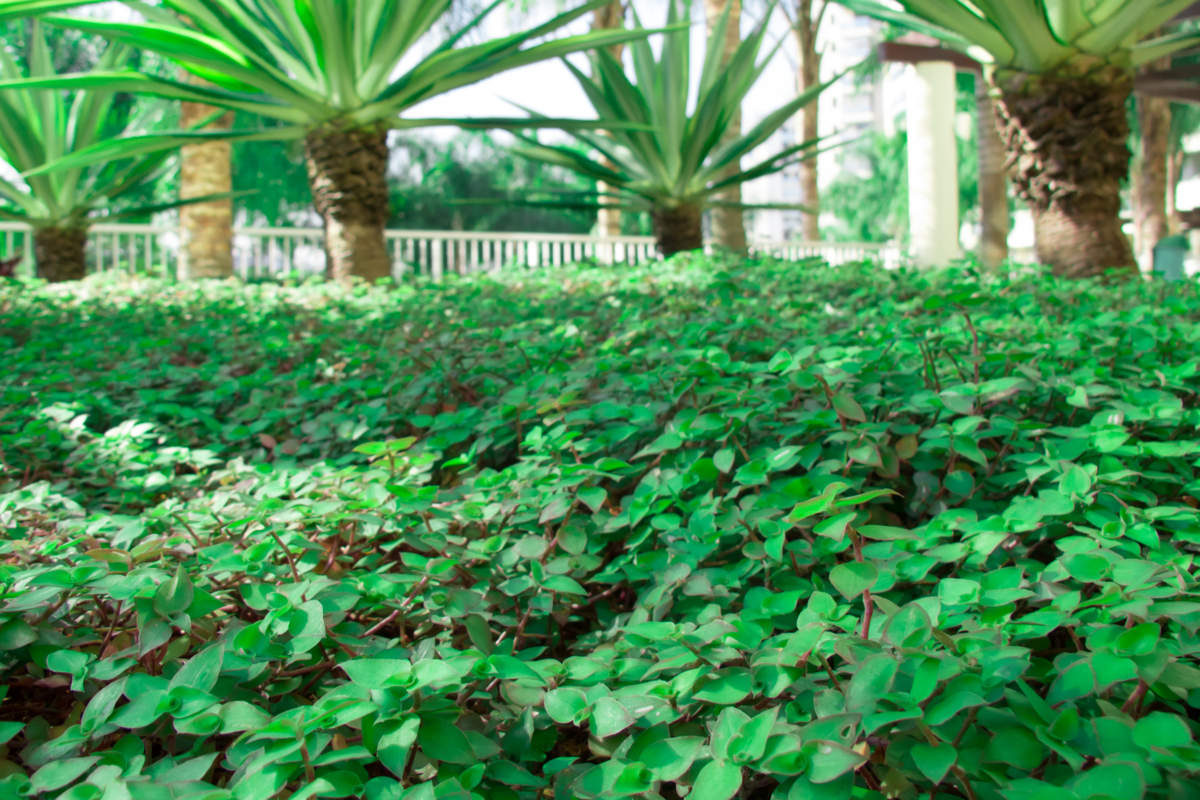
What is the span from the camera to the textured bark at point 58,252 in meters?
8.02

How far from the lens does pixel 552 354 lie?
2.75m

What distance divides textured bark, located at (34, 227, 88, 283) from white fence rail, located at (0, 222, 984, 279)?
1097mm

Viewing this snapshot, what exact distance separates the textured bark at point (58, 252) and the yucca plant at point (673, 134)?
16.3 ft

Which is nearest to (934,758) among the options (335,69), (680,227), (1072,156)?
(1072,156)

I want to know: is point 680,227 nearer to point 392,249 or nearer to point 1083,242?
point 1083,242

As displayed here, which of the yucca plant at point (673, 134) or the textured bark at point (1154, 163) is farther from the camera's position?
the textured bark at point (1154, 163)

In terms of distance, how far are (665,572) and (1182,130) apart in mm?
28086

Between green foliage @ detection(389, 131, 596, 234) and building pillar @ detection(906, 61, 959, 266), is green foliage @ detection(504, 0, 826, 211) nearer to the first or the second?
building pillar @ detection(906, 61, 959, 266)

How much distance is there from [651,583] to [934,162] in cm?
806

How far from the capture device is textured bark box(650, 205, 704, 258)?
7.26 metres

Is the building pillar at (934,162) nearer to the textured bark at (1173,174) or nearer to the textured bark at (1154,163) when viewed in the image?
the textured bark at (1154,163)

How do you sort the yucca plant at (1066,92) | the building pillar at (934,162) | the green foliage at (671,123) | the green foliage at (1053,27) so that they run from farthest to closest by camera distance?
the building pillar at (934,162)
the green foliage at (671,123)
the yucca plant at (1066,92)
the green foliage at (1053,27)

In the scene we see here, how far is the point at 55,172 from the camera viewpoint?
292 inches

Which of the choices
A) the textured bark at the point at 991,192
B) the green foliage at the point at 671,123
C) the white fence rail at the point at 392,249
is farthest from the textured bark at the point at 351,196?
the textured bark at the point at 991,192
